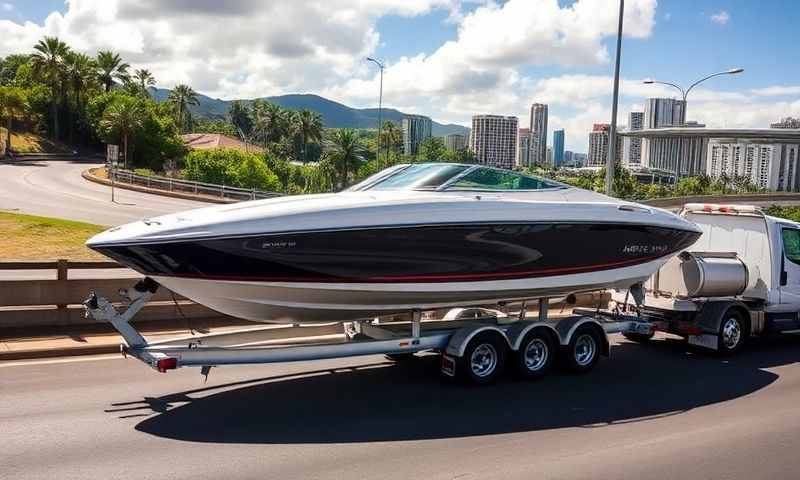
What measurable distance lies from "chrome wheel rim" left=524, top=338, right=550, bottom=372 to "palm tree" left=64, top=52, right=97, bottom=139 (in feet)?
247

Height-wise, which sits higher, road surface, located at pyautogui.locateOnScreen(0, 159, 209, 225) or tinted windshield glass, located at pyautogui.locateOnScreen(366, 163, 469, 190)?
tinted windshield glass, located at pyautogui.locateOnScreen(366, 163, 469, 190)

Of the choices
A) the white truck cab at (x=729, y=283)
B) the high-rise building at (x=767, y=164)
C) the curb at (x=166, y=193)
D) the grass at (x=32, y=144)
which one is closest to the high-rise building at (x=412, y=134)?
the high-rise building at (x=767, y=164)

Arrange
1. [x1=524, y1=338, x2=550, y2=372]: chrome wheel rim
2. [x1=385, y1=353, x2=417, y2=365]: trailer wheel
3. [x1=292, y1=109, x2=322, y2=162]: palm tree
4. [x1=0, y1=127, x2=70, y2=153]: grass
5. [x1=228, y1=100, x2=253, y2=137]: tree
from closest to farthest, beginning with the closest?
[x1=524, y1=338, x2=550, y2=372]: chrome wheel rim → [x1=385, y1=353, x2=417, y2=365]: trailer wheel → [x1=0, y1=127, x2=70, y2=153]: grass → [x1=292, y1=109, x2=322, y2=162]: palm tree → [x1=228, y1=100, x2=253, y2=137]: tree

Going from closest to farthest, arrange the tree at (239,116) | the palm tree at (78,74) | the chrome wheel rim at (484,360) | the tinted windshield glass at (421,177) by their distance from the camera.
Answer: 1. the chrome wheel rim at (484,360)
2. the tinted windshield glass at (421,177)
3. the palm tree at (78,74)
4. the tree at (239,116)

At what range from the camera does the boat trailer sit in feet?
26.4

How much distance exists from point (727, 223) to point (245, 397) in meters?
8.65

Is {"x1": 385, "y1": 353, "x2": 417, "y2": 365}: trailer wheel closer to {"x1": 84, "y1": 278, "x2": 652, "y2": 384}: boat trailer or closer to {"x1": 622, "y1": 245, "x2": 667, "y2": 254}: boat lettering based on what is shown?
{"x1": 84, "y1": 278, "x2": 652, "y2": 384}: boat trailer

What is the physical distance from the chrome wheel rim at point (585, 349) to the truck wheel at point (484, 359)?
1.38 m

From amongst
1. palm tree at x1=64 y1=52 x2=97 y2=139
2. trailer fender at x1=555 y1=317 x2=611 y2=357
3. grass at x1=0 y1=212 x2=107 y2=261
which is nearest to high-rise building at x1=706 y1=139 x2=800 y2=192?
palm tree at x1=64 y1=52 x2=97 y2=139

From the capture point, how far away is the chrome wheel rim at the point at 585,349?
10383 millimetres

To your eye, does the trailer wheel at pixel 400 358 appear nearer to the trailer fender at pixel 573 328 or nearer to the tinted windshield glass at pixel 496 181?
the trailer fender at pixel 573 328

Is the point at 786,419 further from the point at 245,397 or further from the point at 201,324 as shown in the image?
the point at 201,324

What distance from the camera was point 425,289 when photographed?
9375 millimetres

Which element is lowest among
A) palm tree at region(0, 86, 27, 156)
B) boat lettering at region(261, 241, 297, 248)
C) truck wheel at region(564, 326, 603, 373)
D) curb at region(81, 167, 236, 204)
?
truck wheel at region(564, 326, 603, 373)
